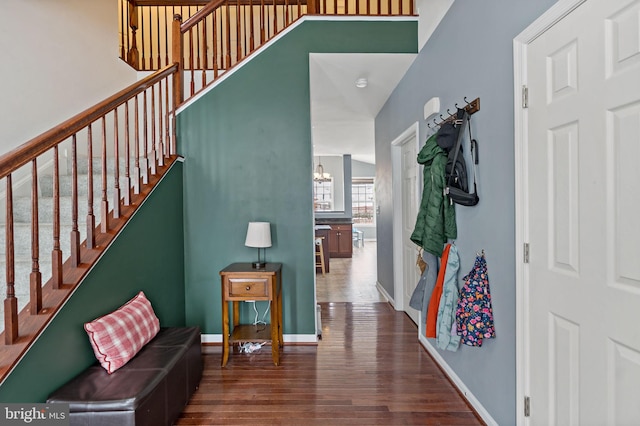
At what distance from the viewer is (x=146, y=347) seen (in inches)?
77.9

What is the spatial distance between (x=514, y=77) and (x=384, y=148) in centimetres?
280

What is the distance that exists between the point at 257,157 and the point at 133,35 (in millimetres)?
2608

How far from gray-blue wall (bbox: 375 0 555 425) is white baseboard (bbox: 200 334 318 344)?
3.98 feet

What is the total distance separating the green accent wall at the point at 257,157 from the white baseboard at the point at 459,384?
104cm

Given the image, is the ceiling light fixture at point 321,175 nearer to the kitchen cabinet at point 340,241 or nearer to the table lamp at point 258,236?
the kitchen cabinet at point 340,241

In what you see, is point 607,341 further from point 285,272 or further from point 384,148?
point 384,148

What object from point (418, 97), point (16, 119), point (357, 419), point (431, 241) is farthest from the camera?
point (418, 97)

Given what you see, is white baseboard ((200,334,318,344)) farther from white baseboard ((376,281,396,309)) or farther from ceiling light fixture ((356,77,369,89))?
ceiling light fixture ((356,77,369,89))

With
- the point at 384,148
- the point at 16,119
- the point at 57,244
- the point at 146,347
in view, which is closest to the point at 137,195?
the point at 57,244

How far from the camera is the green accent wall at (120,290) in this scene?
1.45 meters

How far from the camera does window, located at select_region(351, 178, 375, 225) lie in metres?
10.9

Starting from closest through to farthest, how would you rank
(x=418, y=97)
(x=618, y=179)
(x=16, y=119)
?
(x=618, y=179)
(x=16, y=119)
(x=418, y=97)

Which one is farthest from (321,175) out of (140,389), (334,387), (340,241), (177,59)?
(140,389)

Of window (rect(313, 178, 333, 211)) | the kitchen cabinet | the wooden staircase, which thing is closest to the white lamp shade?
the wooden staircase
